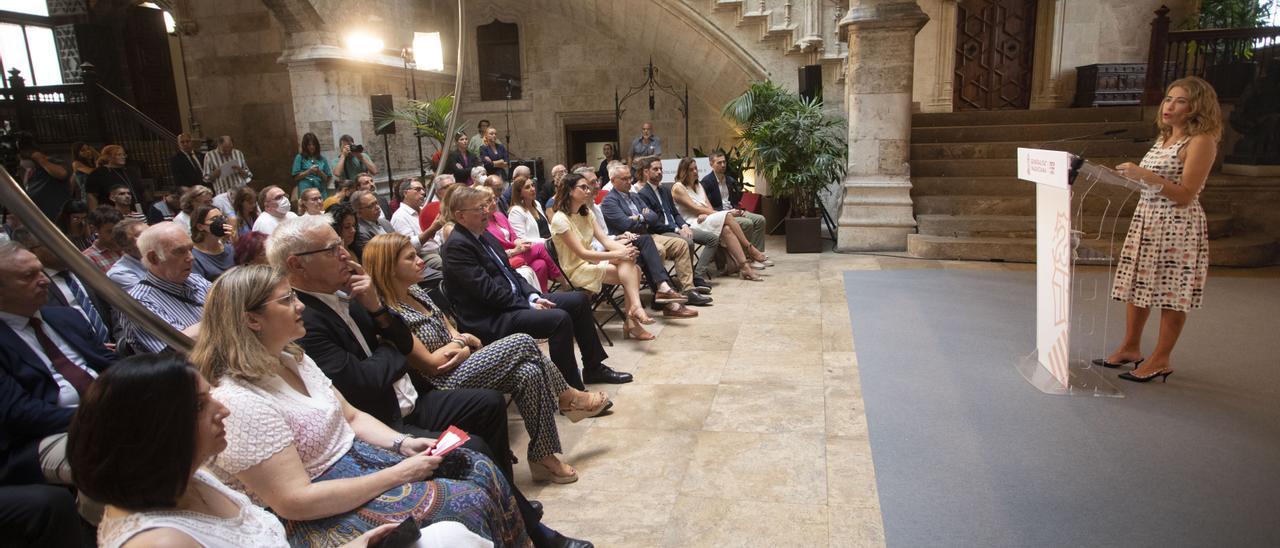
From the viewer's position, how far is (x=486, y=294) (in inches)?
139

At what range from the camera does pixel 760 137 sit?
7.75 m

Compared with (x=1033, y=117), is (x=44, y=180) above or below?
below

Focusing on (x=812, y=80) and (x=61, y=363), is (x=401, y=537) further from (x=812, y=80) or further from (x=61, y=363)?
(x=812, y=80)

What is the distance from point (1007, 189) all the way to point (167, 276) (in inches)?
292

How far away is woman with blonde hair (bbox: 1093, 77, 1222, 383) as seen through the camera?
3.24 m

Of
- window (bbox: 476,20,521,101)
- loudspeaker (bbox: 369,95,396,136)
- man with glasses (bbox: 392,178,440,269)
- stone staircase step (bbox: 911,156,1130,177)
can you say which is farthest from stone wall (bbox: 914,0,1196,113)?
man with glasses (bbox: 392,178,440,269)

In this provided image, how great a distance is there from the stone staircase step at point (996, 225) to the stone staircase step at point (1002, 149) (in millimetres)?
1087

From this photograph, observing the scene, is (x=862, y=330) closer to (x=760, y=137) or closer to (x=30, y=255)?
(x=760, y=137)

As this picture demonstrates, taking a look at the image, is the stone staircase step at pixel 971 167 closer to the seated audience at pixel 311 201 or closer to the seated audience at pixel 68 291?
the seated audience at pixel 311 201

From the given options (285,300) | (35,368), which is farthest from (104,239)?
(285,300)

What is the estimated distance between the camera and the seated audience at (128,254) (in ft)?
10.7

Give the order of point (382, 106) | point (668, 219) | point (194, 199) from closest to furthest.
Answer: point (194, 199)
point (668, 219)
point (382, 106)

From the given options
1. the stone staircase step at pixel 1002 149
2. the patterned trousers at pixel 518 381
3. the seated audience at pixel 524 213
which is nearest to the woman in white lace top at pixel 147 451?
the patterned trousers at pixel 518 381

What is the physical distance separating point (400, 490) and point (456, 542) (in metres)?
0.28
